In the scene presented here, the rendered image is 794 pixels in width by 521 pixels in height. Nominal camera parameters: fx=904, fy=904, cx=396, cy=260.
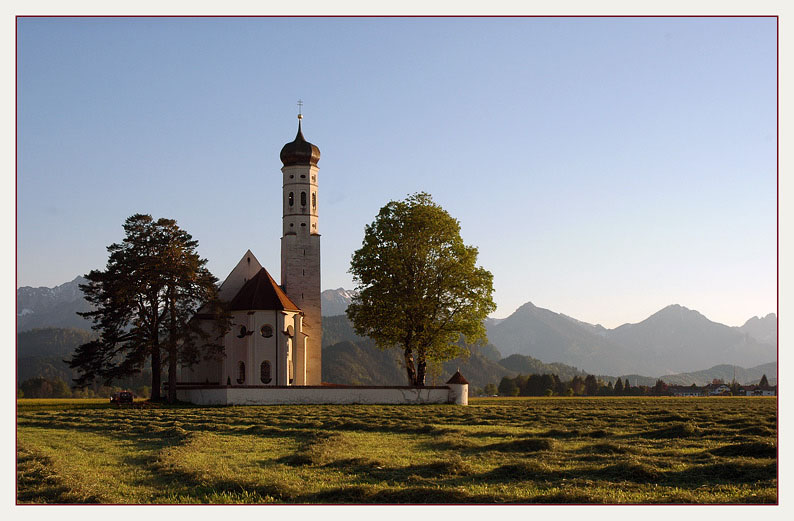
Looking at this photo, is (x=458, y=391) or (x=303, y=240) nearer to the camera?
(x=458, y=391)

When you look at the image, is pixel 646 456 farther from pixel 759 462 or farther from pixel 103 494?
pixel 103 494

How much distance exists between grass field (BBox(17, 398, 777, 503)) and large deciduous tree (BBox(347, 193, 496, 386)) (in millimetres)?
18678

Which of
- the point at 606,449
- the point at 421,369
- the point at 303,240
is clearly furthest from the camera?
the point at 303,240

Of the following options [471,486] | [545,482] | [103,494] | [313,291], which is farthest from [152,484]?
[313,291]

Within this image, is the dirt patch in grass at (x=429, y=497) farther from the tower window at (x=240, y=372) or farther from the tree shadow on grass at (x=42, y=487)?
the tower window at (x=240, y=372)

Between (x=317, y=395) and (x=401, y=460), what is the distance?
103ft

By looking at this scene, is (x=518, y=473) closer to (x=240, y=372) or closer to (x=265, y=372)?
(x=265, y=372)

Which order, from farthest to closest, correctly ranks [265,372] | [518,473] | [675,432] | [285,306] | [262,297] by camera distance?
[285,306] → [262,297] → [265,372] → [675,432] → [518,473]

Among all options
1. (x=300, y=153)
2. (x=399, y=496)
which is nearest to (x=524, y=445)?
(x=399, y=496)

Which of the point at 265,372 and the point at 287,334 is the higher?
the point at 287,334

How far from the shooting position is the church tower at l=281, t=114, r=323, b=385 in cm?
7175

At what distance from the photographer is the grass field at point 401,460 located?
17.8 metres

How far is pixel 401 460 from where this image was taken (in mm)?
23500

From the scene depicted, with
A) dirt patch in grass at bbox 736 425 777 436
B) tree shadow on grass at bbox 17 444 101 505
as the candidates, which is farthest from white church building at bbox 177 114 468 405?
tree shadow on grass at bbox 17 444 101 505
